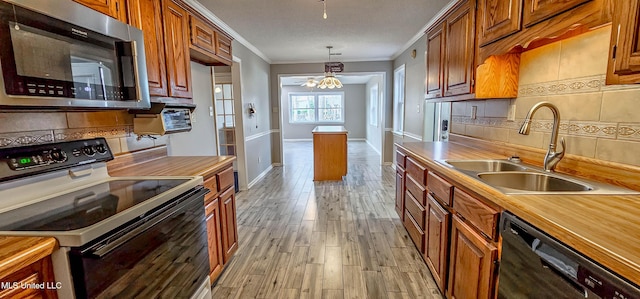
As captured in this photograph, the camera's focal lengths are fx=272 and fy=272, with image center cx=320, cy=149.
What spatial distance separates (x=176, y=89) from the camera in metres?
2.03

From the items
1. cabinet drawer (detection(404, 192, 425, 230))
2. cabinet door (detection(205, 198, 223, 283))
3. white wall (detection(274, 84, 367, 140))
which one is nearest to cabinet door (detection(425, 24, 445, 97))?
cabinet drawer (detection(404, 192, 425, 230))

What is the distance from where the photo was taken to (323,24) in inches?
133

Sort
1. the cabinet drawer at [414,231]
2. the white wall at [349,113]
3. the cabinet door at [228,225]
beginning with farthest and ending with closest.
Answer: the white wall at [349,113]
the cabinet drawer at [414,231]
the cabinet door at [228,225]

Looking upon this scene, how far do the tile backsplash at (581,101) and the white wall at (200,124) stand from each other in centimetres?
289

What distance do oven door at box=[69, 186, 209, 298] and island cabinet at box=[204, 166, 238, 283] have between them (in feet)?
0.68

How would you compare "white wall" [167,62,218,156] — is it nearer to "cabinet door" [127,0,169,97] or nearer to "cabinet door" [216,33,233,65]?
"cabinet door" [216,33,233,65]

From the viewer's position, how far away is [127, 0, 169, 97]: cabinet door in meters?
1.63

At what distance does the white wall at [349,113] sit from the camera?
1077 centimetres

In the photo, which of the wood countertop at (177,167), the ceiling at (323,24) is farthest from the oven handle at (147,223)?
the ceiling at (323,24)

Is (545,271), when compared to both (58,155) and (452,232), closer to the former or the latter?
(452,232)

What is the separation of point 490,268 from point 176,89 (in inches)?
87.8

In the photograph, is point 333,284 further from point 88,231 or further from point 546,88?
point 546,88

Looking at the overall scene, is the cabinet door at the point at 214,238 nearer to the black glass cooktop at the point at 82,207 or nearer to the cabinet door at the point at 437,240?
the black glass cooktop at the point at 82,207

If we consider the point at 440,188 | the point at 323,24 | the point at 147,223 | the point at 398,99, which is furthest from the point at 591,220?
the point at 398,99
